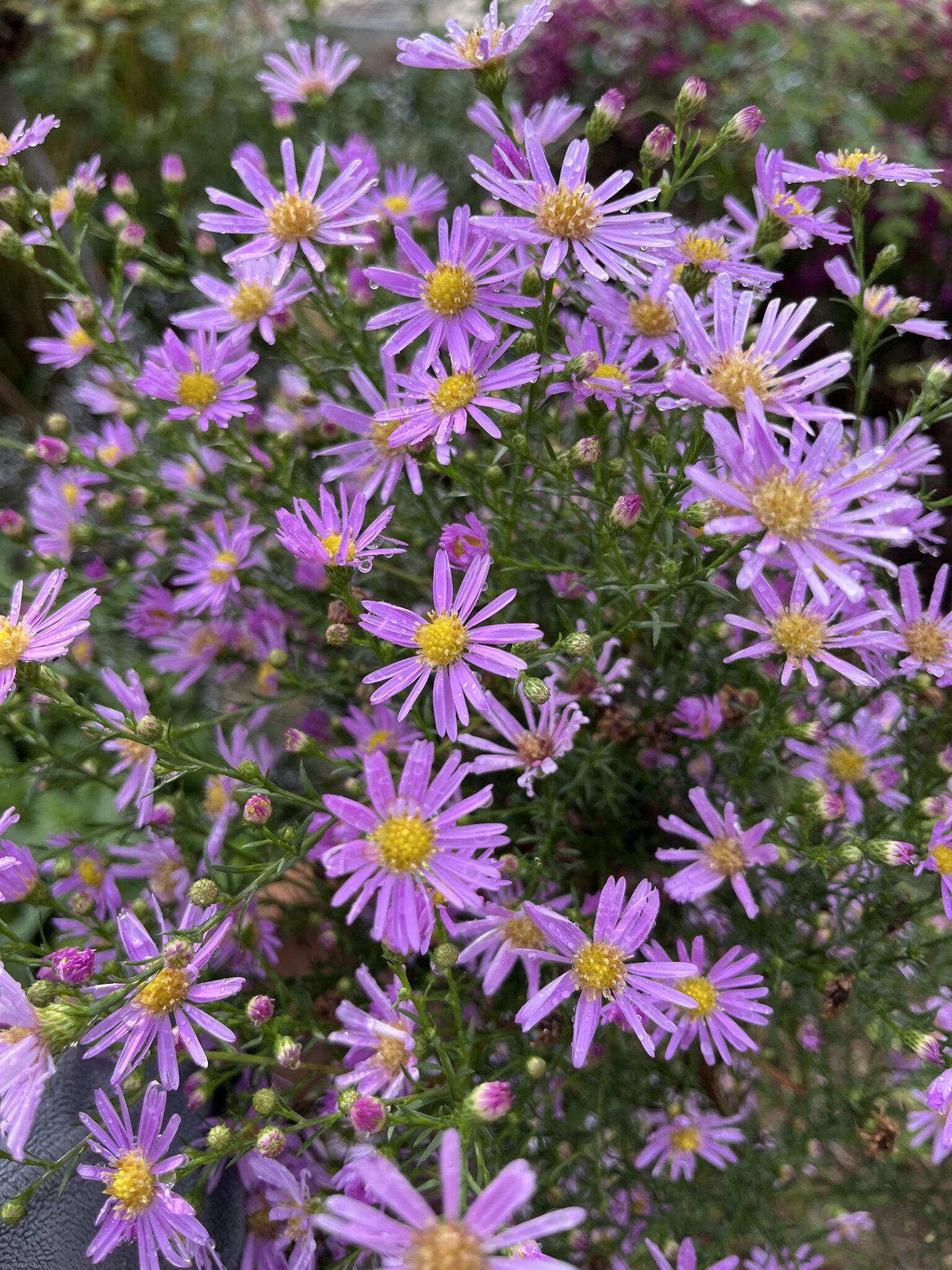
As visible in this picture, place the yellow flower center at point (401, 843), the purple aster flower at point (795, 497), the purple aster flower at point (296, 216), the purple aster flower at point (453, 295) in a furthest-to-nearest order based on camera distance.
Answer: the purple aster flower at point (296, 216) < the purple aster flower at point (453, 295) < the yellow flower center at point (401, 843) < the purple aster flower at point (795, 497)

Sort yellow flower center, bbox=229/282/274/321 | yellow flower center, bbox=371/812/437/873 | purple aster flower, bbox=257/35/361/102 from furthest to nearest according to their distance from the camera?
purple aster flower, bbox=257/35/361/102 < yellow flower center, bbox=229/282/274/321 < yellow flower center, bbox=371/812/437/873

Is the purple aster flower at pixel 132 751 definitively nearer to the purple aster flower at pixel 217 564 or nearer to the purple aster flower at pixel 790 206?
the purple aster flower at pixel 217 564

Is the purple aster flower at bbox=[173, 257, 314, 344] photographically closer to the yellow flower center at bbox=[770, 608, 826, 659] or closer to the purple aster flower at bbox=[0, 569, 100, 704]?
the purple aster flower at bbox=[0, 569, 100, 704]

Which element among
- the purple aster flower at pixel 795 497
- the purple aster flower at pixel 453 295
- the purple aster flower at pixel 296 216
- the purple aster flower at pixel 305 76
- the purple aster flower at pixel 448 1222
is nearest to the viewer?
the purple aster flower at pixel 448 1222

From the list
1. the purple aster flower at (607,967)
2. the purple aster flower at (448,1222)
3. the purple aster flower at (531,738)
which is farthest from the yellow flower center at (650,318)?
the purple aster flower at (448,1222)

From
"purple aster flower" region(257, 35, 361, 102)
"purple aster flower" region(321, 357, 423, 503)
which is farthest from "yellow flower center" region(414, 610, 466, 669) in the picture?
"purple aster flower" region(257, 35, 361, 102)

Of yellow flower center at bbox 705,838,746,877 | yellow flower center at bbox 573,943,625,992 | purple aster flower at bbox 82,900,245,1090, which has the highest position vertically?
yellow flower center at bbox 705,838,746,877
